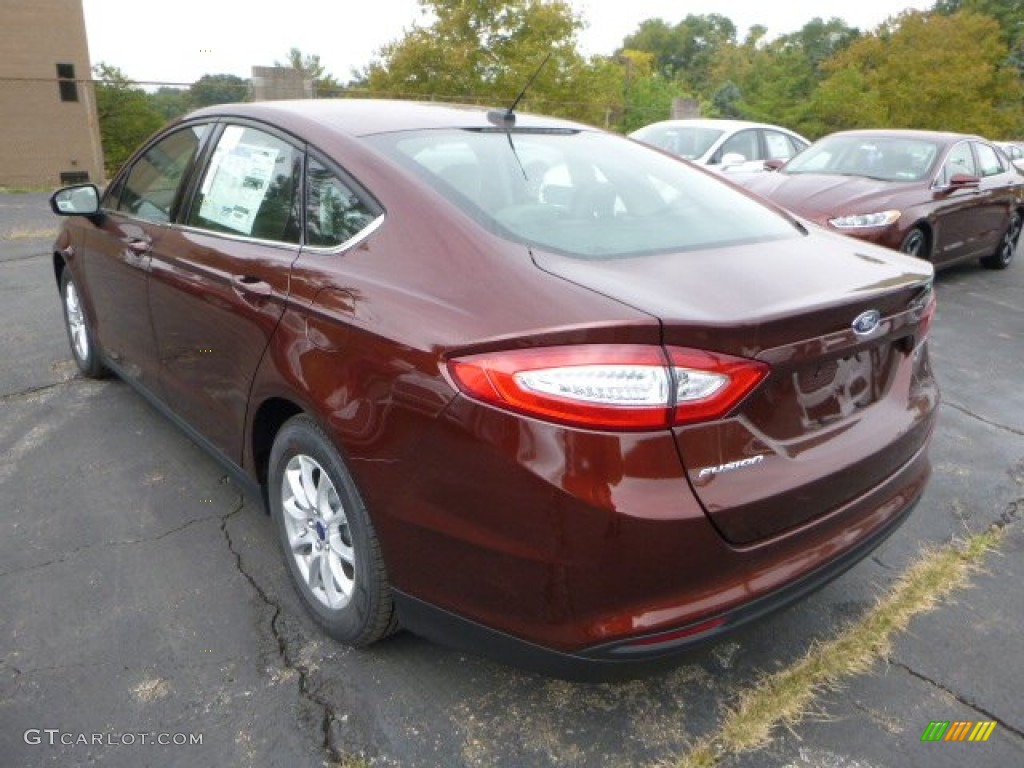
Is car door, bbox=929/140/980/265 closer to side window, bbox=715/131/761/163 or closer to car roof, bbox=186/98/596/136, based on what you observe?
side window, bbox=715/131/761/163

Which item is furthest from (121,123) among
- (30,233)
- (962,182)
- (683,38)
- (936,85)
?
(683,38)

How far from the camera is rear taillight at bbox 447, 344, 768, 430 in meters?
1.70

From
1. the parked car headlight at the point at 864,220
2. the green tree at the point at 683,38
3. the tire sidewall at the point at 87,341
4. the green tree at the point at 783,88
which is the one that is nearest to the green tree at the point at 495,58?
the green tree at the point at 783,88

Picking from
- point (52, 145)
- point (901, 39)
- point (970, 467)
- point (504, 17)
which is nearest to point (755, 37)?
point (901, 39)

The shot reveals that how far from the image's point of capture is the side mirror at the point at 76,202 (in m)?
3.79

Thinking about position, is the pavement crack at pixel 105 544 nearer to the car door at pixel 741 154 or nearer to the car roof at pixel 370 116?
the car roof at pixel 370 116

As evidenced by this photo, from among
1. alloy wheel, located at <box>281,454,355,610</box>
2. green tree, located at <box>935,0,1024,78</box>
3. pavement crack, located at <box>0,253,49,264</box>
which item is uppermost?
green tree, located at <box>935,0,1024,78</box>

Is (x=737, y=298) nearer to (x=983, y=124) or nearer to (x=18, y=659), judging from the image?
(x=18, y=659)

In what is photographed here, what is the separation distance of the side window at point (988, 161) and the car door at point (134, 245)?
8.07 metres

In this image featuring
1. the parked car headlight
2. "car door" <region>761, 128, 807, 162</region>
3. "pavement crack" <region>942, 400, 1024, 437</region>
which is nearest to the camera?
"pavement crack" <region>942, 400, 1024, 437</region>

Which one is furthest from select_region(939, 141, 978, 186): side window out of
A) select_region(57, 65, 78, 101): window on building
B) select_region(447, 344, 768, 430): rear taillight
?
select_region(57, 65, 78, 101): window on building

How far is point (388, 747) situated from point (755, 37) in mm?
85941

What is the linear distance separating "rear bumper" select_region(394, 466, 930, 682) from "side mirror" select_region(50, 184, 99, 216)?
273cm

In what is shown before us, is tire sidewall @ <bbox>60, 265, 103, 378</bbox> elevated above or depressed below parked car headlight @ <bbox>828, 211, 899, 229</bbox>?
below
